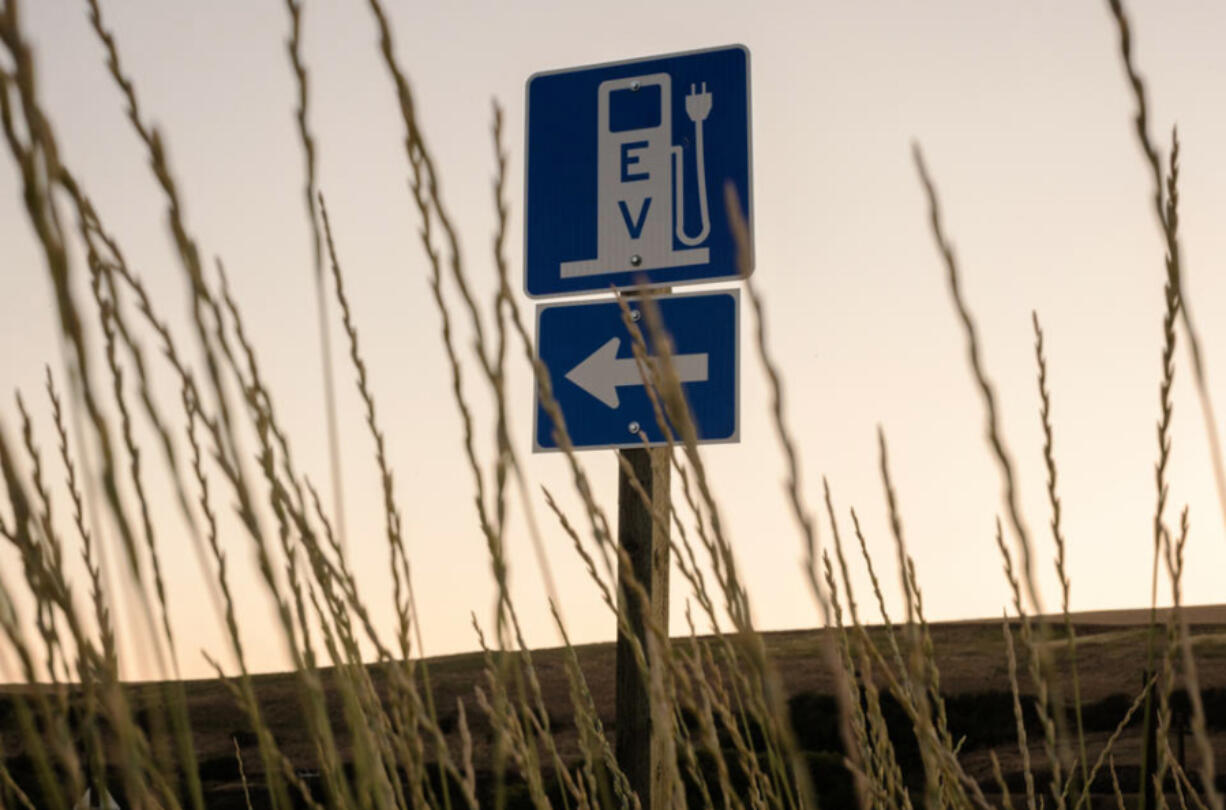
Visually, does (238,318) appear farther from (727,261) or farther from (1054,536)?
(727,261)

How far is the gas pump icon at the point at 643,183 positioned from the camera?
356 centimetres

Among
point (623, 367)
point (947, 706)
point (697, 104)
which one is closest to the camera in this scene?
point (623, 367)

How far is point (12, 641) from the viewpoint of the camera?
2.72 ft

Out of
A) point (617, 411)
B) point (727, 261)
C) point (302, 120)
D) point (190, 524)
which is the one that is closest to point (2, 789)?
point (190, 524)

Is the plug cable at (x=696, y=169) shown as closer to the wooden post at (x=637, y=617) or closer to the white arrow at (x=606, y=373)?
the white arrow at (x=606, y=373)

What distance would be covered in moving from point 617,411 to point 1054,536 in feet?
7.02

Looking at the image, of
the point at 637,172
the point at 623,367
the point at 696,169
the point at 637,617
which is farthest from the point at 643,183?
the point at 637,617

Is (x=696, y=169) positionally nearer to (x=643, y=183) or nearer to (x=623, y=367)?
(x=643, y=183)

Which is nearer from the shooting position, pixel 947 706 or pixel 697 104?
pixel 697 104

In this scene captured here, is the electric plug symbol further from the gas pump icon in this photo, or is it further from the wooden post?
the wooden post

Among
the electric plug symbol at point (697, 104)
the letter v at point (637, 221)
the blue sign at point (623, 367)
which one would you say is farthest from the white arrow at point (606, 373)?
the electric plug symbol at point (697, 104)

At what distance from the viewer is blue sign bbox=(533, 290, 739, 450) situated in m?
3.39

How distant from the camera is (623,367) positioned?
11.5 feet

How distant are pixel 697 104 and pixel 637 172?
0.85 feet
